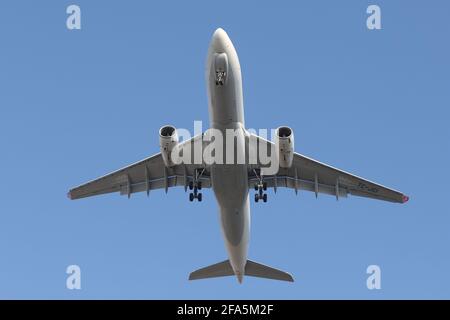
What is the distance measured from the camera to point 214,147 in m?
31.1

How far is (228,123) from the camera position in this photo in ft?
99.7

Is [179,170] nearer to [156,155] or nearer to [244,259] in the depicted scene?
[156,155]

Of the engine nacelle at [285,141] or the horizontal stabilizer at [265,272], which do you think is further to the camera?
the horizontal stabilizer at [265,272]

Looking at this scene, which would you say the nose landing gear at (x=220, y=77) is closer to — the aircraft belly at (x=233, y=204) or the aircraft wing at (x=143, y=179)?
the aircraft belly at (x=233, y=204)

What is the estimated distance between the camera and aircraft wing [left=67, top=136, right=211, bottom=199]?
35.7m

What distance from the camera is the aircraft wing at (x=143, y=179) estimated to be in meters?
35.7

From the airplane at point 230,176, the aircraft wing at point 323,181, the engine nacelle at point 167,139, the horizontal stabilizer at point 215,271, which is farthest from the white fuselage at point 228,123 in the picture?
the horizontal stabilizer at point 215,271

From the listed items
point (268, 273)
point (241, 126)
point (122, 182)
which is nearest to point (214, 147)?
point (241, 126)

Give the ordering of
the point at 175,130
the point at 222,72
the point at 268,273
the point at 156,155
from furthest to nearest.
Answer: the point at 268,273 → the point at 156,155 → the point at 175,130 → the point at 222,72

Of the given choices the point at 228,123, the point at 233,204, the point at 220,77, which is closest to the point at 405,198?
the point at 233,204

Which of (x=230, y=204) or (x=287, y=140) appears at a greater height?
(x=287, y=140)

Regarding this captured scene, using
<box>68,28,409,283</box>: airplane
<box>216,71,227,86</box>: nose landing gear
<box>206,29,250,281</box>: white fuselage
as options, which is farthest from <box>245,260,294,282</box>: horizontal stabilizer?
<box>216,71,227,86</box>: nose landing gear

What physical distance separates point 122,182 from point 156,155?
2919mm

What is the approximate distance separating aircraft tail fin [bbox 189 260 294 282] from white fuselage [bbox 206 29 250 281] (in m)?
4.57
